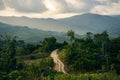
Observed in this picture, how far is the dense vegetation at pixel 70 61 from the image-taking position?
70625 millimetres

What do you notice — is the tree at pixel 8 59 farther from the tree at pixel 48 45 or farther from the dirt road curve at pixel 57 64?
the tree at pixel 48 45

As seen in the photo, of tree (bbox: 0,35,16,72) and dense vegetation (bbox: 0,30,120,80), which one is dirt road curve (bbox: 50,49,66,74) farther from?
tree (bbox: 0,35,16,72)

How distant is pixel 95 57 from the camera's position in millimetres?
85625

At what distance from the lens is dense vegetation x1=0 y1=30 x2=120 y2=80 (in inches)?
2781

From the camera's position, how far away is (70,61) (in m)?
83.4

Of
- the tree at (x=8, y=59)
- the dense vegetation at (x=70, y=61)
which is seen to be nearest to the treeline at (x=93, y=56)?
the dense vegetation at (x=70, y=61)

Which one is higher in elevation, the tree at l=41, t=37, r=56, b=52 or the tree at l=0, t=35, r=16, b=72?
the tree at l=41, t=37, r=56, b=52

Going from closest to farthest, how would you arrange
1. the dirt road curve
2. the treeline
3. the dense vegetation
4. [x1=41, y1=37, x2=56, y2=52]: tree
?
the dense vegetation, the treeline, the dirt road curve, [x1=41, y1=37, x2=56, y2=52]: tree

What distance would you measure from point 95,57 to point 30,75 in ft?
70.9

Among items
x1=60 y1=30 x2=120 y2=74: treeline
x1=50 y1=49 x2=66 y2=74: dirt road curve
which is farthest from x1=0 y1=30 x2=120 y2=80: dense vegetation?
x1=50 y1=49 x2=66 y2=74: dirt road curve

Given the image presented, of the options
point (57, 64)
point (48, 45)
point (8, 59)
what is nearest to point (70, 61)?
point (57, 64)

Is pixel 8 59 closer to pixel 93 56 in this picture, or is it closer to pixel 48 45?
pixel 93 56

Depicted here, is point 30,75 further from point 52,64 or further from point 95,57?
point 95,57

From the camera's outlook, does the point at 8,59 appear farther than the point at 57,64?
No
